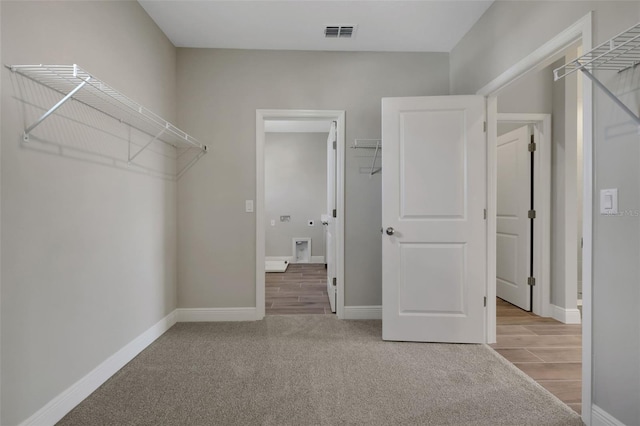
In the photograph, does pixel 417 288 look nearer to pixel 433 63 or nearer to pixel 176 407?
pixel 176 407

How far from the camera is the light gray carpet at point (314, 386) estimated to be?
68.1 inches

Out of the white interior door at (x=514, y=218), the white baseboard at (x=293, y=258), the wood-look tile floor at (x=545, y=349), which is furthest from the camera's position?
the white baseboard at (x=293, y=258)

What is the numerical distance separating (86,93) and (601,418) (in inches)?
119

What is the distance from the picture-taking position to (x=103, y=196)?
2061mm

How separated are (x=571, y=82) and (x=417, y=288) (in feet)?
8.02

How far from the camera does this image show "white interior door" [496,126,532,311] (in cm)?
346

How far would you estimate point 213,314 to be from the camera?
3189 millimetres

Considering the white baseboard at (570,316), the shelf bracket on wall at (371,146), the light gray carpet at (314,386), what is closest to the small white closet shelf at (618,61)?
the light gray carpet at (314,386)

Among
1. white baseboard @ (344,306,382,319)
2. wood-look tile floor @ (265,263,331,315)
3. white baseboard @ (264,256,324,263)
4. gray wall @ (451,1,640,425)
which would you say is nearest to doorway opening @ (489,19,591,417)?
white baseboard @ (344,306,382,319)

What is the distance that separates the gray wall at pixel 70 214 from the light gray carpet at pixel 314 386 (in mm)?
325

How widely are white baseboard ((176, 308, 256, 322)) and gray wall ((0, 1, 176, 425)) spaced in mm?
499

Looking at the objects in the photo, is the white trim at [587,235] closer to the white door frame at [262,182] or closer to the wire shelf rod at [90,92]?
the white door frame at [262,182]

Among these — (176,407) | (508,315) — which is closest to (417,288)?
(508,315)

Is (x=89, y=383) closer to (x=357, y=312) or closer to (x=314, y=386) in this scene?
(x=314, y=386)
